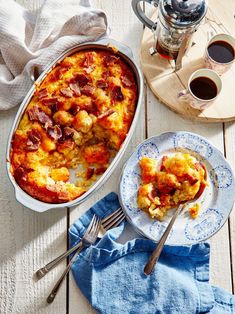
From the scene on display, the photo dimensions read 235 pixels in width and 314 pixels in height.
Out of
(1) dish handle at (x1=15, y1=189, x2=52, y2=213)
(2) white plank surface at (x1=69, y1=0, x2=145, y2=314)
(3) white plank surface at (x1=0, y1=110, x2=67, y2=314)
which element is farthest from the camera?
(2) white plank surface at (x1=69, y1=0, x2=145, y2=314)

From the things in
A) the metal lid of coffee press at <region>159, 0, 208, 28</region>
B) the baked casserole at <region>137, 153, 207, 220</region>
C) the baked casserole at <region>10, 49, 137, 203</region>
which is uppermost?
the metal lid of coffee press at <region>159, 0, 208, 28</region>

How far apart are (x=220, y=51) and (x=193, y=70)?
0.48 ft

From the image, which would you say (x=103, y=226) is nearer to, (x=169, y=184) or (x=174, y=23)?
(x=169, y=184)

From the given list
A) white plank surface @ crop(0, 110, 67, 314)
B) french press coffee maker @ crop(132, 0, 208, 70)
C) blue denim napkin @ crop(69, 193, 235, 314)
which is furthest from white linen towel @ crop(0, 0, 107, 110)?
blue denim napkin @ crop(69, 193, 235, 314)

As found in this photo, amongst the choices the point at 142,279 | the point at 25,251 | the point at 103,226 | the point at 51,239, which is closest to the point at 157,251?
the point at 142,279

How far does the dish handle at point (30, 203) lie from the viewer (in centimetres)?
230

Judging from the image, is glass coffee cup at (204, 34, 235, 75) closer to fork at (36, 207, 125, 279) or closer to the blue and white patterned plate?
the blue and white patterned plate

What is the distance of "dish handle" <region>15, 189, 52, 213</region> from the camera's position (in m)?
2.30

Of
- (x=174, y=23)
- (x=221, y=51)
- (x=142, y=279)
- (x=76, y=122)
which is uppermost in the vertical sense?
(x=174, y=23)

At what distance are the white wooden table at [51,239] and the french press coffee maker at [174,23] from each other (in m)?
0.21

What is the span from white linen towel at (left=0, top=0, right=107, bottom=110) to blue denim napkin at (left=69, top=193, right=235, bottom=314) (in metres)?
0.68

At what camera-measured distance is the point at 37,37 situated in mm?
2570

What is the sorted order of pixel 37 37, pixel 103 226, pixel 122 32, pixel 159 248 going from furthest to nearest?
pixel 122 32
pixel 37 37
pixel 103 226
pixel 159 248

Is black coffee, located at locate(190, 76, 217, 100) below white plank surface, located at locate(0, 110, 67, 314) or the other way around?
the other way around
